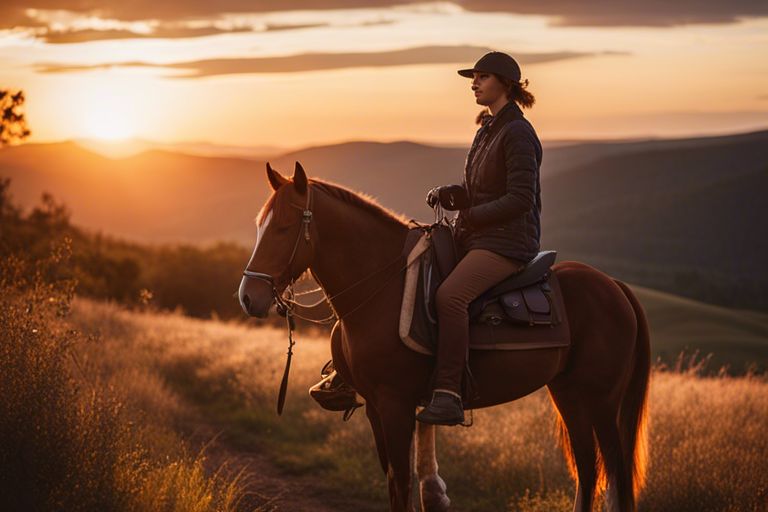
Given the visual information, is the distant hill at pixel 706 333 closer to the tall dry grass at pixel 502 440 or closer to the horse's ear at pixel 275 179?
the tall dry grass at pixel 502 440

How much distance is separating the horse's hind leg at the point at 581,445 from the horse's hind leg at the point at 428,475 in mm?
1088

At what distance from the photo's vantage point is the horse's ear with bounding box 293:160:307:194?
199 inches

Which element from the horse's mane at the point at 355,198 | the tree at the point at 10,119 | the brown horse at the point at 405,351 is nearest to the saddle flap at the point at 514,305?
the brown horse at the point at 405,351

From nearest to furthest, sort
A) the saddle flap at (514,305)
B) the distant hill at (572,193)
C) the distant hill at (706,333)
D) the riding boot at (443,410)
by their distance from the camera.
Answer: the riding boot at (443,410)
the saddle flap at (514,305)
the distant hill at (706,333)
the distant hill at (572,193)

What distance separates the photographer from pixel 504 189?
5.61 m

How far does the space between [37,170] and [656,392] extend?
14574 centimetres

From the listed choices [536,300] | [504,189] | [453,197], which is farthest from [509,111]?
[536,300]

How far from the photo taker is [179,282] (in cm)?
3322

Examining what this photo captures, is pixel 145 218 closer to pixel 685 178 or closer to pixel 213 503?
pixel 685 178

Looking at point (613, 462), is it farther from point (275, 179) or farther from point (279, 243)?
point (275, 179)

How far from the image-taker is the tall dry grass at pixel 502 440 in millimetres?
7559

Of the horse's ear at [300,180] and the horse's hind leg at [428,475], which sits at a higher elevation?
the horse's ear at [300,180]

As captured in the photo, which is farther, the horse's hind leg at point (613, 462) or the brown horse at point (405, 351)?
the horse's hind leg at point (613, 462)

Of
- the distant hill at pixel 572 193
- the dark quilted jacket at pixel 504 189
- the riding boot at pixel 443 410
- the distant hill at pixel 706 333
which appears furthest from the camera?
the distant hill at pixel 572 193
